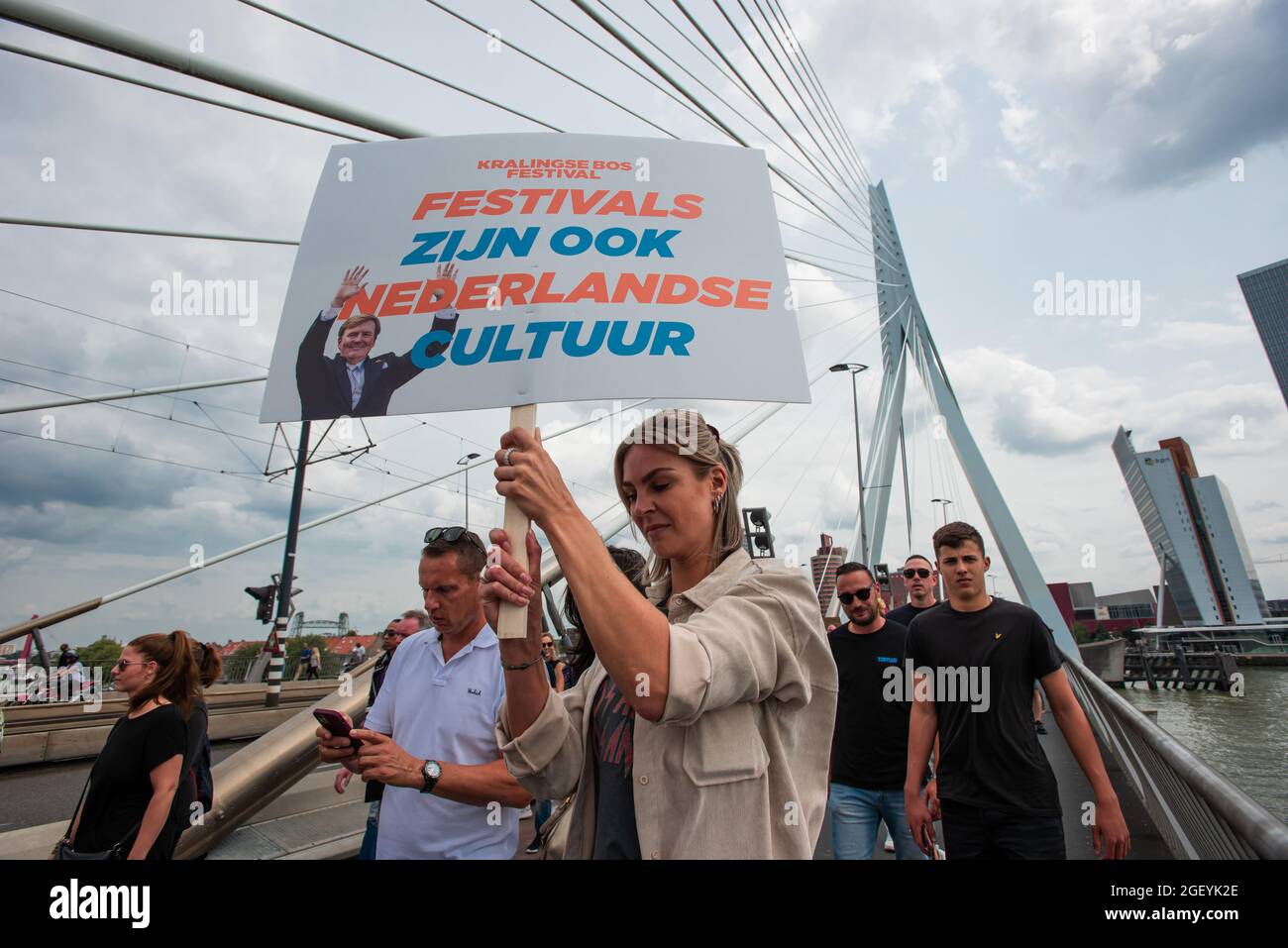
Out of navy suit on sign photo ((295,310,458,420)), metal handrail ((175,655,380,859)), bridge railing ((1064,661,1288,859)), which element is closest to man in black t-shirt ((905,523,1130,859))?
bridge railing ((1064,661,1288,859))

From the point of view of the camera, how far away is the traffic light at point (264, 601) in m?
16.5

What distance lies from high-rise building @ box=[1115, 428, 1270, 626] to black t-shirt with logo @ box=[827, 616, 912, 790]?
10447 centimetres

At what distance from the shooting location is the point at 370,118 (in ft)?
12.3

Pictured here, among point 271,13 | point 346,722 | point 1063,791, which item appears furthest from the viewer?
point 1063,791

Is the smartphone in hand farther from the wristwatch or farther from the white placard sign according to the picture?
the white placard sign

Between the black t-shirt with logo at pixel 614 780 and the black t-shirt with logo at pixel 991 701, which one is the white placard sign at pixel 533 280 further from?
the black t-shirt with logo at pixel 991 701

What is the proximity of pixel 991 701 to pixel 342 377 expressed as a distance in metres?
2.78

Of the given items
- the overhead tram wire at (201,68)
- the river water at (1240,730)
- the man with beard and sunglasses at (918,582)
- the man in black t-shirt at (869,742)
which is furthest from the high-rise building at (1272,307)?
the overhead tram wire at (201,68)

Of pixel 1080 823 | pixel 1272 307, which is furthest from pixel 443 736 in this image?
pixel 1272 307

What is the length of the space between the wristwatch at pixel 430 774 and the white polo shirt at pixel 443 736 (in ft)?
0.82

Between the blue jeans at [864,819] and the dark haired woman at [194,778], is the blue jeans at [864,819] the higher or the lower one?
the lower one

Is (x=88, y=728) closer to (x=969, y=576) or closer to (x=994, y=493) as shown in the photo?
(x=969, y=576)
